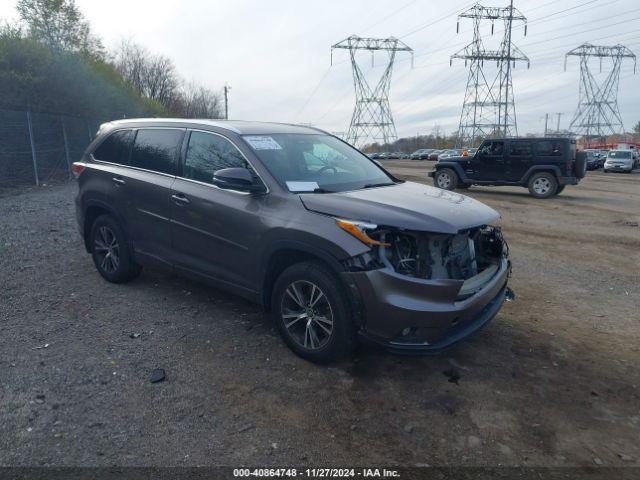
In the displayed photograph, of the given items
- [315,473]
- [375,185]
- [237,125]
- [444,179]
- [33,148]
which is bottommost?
[315,473]

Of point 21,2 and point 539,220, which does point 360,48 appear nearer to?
point 21,2

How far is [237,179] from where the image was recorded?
12.1ft

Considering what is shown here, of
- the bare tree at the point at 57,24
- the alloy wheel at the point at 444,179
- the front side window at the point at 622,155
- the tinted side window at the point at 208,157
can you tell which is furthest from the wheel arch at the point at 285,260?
the front side window at the point at 622,155

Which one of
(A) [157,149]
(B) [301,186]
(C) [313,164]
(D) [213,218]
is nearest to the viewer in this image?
(B) [301,186]

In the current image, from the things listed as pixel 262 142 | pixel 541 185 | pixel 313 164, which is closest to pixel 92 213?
pixel 262 142

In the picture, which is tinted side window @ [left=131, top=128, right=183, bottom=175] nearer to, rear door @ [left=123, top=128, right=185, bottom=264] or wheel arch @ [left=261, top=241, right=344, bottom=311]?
rear door @ [left=123, top=128, right=185, bottom=264]

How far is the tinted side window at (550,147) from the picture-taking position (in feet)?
48.7

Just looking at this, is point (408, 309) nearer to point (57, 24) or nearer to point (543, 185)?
point (543, 185)

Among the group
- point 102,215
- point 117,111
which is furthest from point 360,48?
point 102,215

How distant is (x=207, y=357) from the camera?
376 centimetres

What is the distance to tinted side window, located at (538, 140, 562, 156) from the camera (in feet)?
48.7

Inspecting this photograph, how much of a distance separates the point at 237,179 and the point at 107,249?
2.38 metres

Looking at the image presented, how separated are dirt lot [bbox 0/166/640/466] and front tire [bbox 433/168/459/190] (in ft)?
38.2

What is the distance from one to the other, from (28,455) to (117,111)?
69.6 ft
